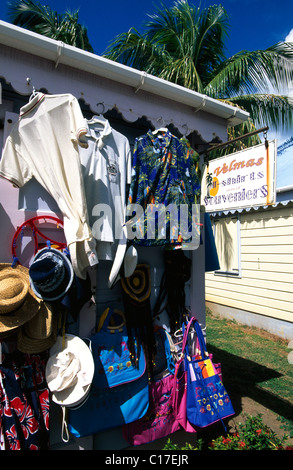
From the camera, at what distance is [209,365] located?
2.77 meters

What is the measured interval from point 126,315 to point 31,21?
10.9 m

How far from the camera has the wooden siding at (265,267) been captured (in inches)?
235

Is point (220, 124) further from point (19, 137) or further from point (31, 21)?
point (31, 21)

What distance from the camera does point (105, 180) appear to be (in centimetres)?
232

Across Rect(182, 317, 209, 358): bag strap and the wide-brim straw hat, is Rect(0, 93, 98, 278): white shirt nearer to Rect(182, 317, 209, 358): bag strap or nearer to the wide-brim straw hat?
the wide-brim straw hat

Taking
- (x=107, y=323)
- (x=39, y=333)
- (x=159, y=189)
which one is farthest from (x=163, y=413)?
(x=159, y=189)

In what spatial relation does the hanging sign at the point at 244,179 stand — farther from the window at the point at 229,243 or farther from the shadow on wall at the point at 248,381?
the window at the point at 229,243

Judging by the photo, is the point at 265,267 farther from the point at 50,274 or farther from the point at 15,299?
the point at 15,299

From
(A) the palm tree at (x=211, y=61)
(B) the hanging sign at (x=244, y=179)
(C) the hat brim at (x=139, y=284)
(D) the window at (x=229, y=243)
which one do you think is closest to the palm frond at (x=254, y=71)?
(A) the palm tree at (x=211, y=61)

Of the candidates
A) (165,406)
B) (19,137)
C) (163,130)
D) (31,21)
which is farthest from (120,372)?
(31,21)

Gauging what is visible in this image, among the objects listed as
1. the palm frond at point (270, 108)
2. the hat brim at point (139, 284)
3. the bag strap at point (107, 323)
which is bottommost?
the bag strap at point (107, 323)

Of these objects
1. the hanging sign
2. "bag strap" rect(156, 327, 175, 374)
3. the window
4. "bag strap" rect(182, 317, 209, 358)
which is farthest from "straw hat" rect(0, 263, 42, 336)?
the window

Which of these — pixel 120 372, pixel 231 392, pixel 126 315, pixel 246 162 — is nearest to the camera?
pixel 120 372

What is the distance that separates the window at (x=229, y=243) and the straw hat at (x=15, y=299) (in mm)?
6026
